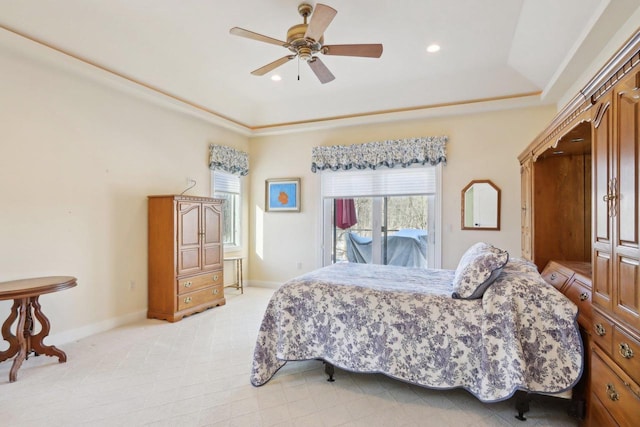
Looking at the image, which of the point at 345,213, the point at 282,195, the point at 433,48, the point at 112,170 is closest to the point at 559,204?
the point at 433,48

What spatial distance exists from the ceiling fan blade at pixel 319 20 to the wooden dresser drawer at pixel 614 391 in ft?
8.49

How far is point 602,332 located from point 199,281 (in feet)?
13.2

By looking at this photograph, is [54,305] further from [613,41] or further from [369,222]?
[613,41]

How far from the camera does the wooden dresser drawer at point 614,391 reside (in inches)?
55.2

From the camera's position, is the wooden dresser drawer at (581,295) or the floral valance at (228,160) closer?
the wooden dresser drawer at (581,295)

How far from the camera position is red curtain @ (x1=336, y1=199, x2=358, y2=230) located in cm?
532

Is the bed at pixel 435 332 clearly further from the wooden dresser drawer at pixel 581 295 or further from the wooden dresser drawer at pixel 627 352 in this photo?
the wooden dresser drawer at pixel 627 352

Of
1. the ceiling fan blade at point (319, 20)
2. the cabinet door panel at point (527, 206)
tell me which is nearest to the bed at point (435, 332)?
the cabinet door panel at point (527, 206)

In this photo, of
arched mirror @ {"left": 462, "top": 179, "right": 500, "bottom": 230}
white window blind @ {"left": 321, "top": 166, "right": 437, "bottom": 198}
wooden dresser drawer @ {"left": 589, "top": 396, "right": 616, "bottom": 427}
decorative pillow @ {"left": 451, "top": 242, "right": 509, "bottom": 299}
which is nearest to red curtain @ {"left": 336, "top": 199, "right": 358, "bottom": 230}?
white window blind @ {"left": 321, "top": 166, "right": 437, "bottom": 198}

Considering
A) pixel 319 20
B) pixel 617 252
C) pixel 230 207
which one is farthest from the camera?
pixel 230 207

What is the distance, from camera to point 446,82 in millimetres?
4402

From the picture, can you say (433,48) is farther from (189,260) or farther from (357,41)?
(189,260)

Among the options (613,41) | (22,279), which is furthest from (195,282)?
(613,41)

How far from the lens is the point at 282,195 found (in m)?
5.66
